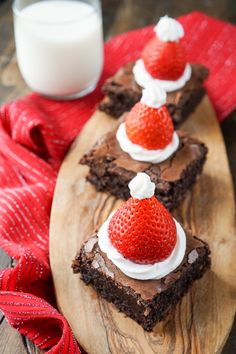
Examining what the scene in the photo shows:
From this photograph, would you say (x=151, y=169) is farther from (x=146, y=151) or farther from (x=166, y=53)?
(x=166, y=53)

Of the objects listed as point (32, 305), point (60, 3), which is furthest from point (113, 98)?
point (32, 305)

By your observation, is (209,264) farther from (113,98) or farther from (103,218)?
(113,98)

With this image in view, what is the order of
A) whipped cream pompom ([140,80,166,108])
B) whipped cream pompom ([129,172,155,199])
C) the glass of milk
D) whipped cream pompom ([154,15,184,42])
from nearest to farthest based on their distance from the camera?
1. whipped cream pompom ([129,172,155,199])
2. whipped cream pompom ([140,80,166,108])
3. whipped cream pompom ([154,15,184,42])
4. the glass of milk

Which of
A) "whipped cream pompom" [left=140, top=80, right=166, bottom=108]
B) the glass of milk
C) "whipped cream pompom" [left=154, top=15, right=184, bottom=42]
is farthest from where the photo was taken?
the glass of milk

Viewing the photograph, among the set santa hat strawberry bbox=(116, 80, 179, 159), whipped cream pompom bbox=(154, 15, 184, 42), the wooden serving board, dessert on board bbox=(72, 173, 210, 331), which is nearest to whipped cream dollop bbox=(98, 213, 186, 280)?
dessert on board bbox=(72, 173, 210, 331)

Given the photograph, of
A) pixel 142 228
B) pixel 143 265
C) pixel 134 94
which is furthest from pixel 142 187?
pixel 134 94

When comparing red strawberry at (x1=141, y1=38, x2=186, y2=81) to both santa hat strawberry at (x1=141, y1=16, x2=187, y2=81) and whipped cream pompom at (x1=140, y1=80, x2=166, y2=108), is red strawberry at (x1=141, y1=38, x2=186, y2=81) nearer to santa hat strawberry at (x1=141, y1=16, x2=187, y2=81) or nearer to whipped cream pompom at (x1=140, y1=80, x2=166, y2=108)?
santa hat strawberry at (x1=141, y1=16, x2=187, y2=81)

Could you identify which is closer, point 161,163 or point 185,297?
point 185,297
